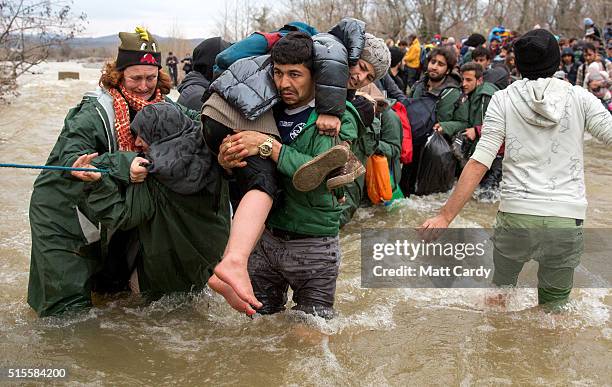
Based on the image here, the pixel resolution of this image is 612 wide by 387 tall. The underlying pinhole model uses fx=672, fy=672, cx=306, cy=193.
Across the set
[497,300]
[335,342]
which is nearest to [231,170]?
[335,342]

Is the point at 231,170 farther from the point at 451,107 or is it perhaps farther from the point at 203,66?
the point at 451,107

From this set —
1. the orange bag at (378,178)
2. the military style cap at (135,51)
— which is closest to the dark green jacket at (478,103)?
the orange bag at (378,178)

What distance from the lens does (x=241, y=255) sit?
2717 mm

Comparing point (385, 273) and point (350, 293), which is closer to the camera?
point (350, 293)

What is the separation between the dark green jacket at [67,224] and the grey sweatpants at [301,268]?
0.96 metres

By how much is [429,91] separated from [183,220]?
14.5 feet

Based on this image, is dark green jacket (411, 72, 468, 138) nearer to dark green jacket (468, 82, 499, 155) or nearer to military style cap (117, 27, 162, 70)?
dark green jacket (468, 82, 499, 155)

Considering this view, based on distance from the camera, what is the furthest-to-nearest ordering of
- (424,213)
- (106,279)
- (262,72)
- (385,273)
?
(424,213) → (385,273) → (106,279) → (262,72)

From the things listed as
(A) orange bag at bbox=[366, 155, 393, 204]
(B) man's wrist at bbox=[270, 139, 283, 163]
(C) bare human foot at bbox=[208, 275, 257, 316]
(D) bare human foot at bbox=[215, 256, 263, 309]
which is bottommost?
(A) orange bag at bbox=[366, 155, 393, 204]

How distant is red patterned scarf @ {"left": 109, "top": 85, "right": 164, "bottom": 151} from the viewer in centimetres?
362

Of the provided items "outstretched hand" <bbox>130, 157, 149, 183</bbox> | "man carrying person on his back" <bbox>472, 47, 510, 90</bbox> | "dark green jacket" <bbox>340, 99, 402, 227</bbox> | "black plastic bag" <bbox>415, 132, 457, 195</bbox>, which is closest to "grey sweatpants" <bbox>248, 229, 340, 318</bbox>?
"outstretched hand" <bbox>130, 157, 149, 183</bbox>

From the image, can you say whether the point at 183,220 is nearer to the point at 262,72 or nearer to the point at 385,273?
the point at 262,72

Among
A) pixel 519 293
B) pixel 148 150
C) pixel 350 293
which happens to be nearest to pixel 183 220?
pixel 148 150

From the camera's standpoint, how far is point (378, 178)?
6176mm
